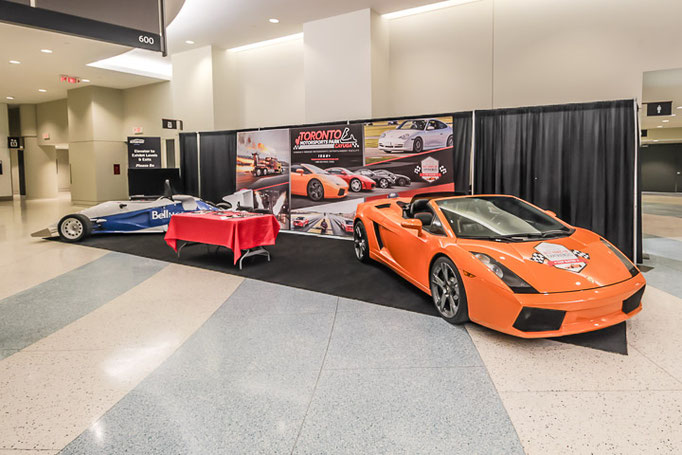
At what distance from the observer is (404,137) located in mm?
6938

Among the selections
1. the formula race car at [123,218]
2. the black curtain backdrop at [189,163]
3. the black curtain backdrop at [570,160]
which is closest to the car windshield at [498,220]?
the black curtain backdrop at [570,160]

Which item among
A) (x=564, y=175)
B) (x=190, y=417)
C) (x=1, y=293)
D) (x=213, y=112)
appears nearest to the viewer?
(x=190, y=417)

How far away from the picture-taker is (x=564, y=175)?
19.1 feet

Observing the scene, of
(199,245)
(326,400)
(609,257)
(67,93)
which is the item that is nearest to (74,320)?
(326,400)

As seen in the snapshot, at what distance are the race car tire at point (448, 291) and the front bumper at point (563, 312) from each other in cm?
36

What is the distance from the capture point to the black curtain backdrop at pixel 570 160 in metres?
5.45

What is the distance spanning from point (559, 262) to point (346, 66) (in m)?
6.66

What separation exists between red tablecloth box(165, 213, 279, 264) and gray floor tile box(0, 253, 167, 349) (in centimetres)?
58

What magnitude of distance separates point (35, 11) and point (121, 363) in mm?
3023

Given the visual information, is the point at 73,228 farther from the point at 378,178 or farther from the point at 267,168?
the point at 378,178

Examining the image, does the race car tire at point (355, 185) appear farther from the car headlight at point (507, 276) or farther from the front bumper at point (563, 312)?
the front bumper at point (563, 312)

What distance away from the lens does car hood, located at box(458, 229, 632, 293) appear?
283 cm

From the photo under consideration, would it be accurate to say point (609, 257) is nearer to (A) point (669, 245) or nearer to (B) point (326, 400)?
(B) point (326, 400)

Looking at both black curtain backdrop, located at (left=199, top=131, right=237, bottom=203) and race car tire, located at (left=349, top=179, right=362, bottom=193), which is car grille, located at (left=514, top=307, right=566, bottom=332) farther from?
black curtain backdrop, located at (left=199, top=131, right=237, bottom=203)
